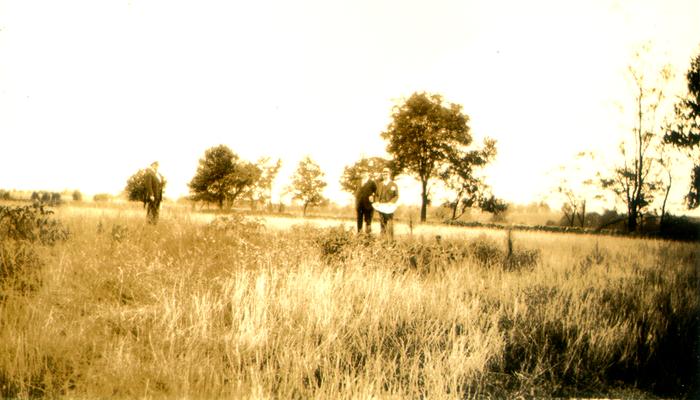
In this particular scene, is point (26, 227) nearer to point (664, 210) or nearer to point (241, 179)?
point (664, 210)

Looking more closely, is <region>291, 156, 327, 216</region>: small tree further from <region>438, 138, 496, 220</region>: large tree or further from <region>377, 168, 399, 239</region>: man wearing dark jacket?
<region>377, 168, 399, 239</region>: man wearing dark jacket

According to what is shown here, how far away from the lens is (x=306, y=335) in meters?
2.91

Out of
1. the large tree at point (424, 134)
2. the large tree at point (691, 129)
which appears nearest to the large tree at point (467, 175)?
the large tree at point (424, 134)

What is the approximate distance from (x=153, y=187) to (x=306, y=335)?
9.24 meters

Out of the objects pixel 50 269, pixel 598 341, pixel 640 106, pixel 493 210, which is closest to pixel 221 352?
pixel 50 269

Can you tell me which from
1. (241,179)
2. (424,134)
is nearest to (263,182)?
(241,179)

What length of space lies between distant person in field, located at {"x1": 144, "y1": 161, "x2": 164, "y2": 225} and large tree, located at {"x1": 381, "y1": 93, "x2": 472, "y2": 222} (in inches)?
946

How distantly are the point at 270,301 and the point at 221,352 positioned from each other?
85 cm

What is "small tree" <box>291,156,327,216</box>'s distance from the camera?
2093 inches

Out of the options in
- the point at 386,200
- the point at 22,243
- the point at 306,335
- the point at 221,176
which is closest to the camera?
the point at 306,335

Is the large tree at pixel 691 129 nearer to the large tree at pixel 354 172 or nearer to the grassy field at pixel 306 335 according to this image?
the grassy field at pixel 306 335

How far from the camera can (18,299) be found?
3.34 m

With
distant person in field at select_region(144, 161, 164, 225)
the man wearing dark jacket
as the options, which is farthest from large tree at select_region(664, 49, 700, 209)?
distant person in field at select_region(144, 161, 164, 225)

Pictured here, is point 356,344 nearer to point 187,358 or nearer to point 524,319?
point 187,358
